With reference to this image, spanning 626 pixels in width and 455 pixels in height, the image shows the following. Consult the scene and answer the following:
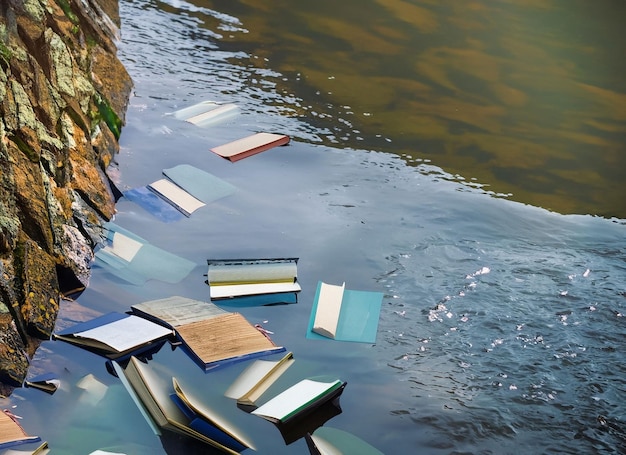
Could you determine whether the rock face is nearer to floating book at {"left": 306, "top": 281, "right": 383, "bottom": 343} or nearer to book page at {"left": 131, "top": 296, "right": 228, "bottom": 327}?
book page at {"left": 131, "top": 296, "right": 228, "bottom": 327}

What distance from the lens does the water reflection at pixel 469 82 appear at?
4.01 metres

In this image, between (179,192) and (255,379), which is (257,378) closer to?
(255,379)

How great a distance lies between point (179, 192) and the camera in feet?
11.0

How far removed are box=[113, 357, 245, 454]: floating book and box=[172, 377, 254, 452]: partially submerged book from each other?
0.03 ft

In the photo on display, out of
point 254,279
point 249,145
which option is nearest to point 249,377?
point 254,279

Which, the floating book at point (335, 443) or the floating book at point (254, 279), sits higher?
the floating book at point (254, 279)

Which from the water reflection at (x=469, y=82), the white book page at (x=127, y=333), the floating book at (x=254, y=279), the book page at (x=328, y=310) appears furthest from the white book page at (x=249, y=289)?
the water reflection at (x=469, y=82)

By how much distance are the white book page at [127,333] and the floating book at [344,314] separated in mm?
522

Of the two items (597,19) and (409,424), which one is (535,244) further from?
Result: (597,19)

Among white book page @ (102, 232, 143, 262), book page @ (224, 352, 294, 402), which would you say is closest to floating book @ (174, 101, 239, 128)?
white book page @ (102, 232, 143, 262)

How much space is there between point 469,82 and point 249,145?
1795mm

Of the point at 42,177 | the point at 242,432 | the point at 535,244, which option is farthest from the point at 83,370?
the point at 535,244

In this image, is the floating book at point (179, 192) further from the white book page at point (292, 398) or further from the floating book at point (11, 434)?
the floating book at point (11, 434)

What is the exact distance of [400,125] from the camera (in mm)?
4262
